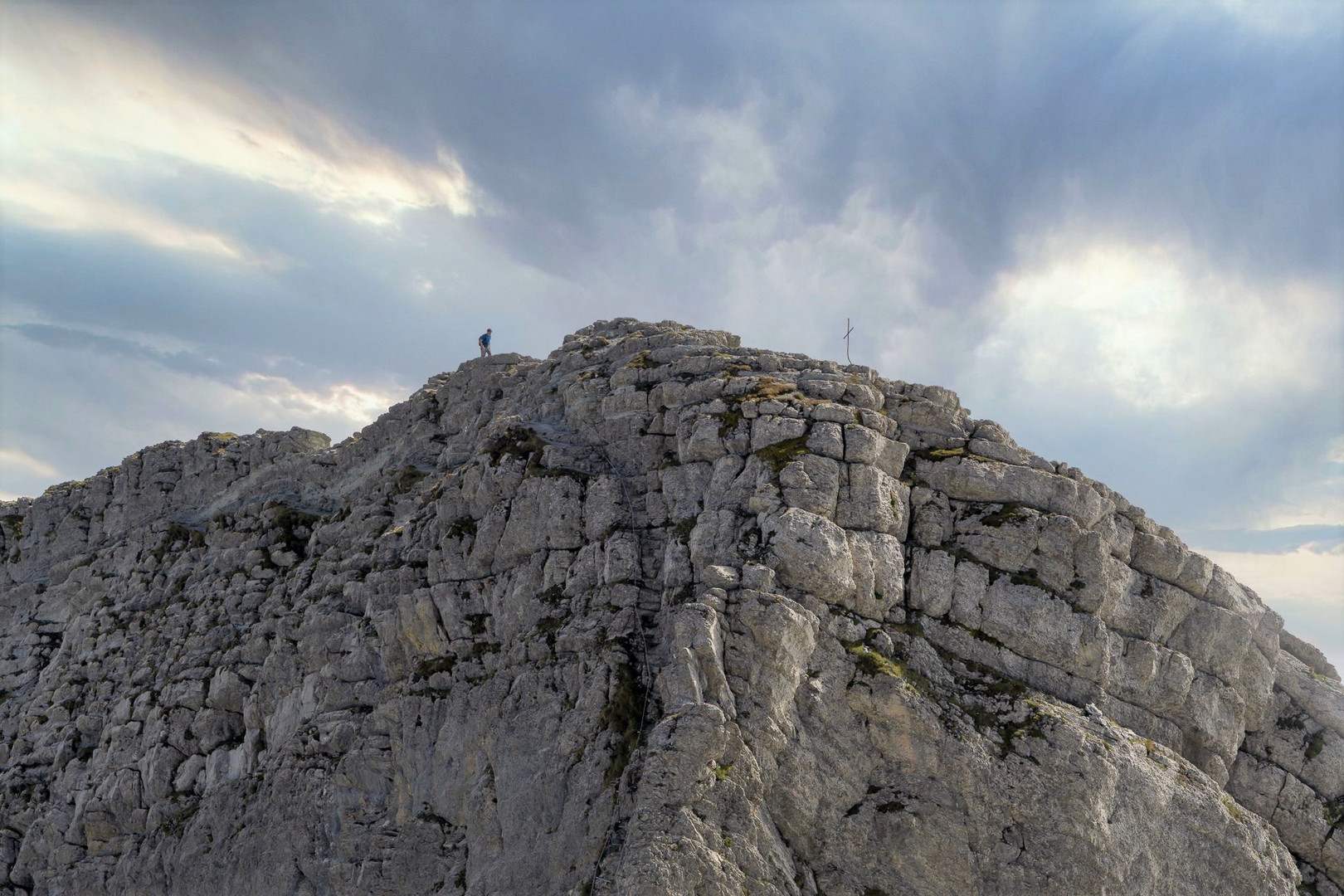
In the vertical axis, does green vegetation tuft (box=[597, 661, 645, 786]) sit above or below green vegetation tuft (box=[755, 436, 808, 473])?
below

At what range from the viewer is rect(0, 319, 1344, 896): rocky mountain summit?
34.9m

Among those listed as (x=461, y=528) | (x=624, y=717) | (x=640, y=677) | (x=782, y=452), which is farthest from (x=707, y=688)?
(x=461, y=528)

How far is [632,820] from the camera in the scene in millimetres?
32312

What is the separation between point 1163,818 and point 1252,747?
12422 mm

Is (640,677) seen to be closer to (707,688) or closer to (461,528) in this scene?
(707,688)

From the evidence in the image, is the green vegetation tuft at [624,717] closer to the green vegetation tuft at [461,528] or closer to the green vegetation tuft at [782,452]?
the green vegetation tuft at [782,452]

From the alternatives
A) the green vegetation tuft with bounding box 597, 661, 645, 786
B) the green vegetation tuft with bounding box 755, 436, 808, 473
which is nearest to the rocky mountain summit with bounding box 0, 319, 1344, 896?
the green vegetation tuft with bounding box 597, 661, 645, 786

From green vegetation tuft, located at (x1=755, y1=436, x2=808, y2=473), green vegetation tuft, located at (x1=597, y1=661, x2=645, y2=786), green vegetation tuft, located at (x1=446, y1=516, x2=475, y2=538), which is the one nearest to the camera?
green vegetation tuft, located at (x1=597, y1=661, x2=645, y2=786)

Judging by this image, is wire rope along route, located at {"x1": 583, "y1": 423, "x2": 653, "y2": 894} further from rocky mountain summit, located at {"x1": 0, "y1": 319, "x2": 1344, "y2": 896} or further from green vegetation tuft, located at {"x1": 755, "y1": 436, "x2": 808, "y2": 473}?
green vegetation tuft, located at {"x1": 755, "y1": 436, "x2": 808, "y2": 473}

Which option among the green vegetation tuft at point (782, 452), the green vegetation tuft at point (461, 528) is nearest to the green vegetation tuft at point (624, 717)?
the green vegetation tuft at point (782, 452)

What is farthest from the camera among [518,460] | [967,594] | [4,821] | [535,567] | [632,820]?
[4,821]

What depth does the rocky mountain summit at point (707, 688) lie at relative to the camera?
34.9 m

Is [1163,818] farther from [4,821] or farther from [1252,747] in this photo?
[4,821]

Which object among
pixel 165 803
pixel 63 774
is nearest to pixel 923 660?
pixel 165 803
